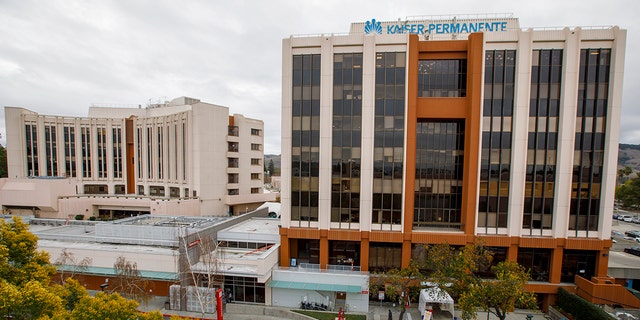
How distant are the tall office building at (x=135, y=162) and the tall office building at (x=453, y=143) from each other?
28.8 metres

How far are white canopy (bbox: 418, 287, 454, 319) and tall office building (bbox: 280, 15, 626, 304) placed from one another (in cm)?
421

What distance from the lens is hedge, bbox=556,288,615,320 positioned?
82.0 feet

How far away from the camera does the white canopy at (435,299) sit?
89.4 ft

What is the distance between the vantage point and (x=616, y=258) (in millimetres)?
35156

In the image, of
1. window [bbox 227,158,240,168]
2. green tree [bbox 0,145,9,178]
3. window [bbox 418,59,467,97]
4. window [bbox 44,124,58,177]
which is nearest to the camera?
window [bbox 418,59,467,97]

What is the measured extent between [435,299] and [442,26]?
108 ft

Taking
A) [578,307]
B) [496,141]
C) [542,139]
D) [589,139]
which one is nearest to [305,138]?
[496,141]

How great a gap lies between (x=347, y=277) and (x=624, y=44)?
4034cm

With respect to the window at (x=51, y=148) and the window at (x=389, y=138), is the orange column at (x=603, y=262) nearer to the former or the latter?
the window at (x=389, y=138)

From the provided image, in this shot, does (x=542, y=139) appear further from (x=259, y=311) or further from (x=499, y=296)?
(x=259, y=311)

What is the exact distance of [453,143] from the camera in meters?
34.0

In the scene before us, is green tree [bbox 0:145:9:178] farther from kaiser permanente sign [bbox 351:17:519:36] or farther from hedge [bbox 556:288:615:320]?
hedge [bbox 556:288:615:320]

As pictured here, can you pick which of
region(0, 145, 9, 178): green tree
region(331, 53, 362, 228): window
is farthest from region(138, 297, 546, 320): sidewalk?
region(0, 145, 9, 178): green tree

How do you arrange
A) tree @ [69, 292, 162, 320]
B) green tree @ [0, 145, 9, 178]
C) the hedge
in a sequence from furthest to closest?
green tree @ [0, 145, 9, 178], the hedge, tree @ [69, 292, 162, 320]
